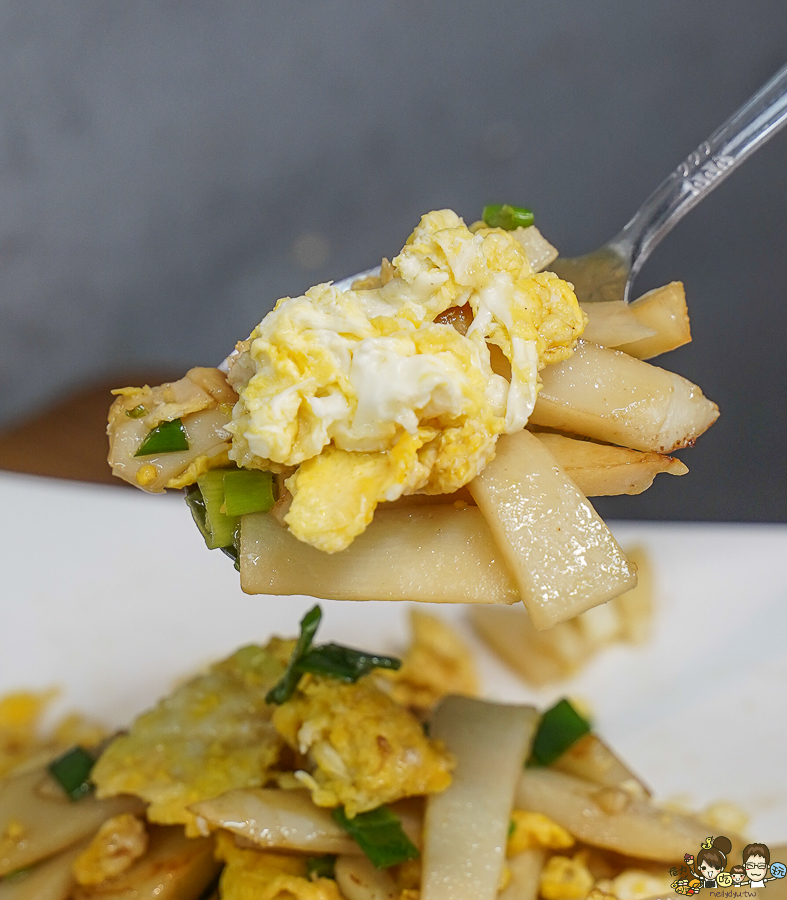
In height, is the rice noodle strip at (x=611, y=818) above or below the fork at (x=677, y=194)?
below

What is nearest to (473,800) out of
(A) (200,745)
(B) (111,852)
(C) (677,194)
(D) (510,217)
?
(A) (200,745)

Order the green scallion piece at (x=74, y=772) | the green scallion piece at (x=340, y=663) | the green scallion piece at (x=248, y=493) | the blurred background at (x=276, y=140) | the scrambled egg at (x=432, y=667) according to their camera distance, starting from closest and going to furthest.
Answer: the green scallion piece at (x=248, y=493)
the green scallion piece at (x=340, y=663)
the green scallion piece at (x=74, y=772)
the scrambled egg at (x=432, y=667)
the blurred background at (x=276, y=140)

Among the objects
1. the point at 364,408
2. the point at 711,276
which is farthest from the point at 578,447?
the point at 711,276

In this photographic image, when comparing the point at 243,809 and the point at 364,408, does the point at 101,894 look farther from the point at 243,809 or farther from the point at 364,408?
the point at 364,408

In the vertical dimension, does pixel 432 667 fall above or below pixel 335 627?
below

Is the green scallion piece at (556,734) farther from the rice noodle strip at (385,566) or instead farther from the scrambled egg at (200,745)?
the rice noodle strip at (385,566)

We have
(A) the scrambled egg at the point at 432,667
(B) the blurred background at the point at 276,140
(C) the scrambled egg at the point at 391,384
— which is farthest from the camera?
(B) the blurred background at the point at 276,140

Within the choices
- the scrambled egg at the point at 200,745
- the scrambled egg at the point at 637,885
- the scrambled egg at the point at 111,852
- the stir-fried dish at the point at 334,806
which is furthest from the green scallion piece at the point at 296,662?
the scrambled egg at the point at 637,885

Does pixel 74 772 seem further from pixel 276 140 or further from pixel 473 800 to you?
pixel 276 140
